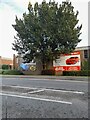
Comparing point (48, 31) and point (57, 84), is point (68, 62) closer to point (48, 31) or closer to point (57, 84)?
point (48, 31)

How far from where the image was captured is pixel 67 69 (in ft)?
121

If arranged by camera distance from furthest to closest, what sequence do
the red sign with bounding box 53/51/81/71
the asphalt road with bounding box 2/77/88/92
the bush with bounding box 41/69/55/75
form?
the bush with bounding box 41/69/55/75
the red sign with bounding box 53/51/81/71
the asphalt road with bounding box 2/77/88/92

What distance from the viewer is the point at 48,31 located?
122ft

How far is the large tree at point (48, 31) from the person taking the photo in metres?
36.9

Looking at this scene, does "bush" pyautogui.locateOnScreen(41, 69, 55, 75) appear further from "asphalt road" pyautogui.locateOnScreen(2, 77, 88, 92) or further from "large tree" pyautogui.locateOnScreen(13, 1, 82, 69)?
"asphalt road" pyautogui.locateOnScreen(2, 77, 88, 92)

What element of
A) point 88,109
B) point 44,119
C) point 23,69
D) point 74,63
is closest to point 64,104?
point 88,109

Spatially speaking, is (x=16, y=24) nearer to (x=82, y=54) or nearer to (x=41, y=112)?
(x=82, y=54)

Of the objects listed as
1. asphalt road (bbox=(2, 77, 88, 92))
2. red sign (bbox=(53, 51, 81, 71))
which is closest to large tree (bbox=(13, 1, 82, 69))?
red sign (bbox=(53, 51, 81, 71))

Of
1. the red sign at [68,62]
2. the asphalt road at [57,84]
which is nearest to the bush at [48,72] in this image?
the red sign at [68,62]

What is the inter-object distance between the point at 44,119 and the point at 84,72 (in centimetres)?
2644

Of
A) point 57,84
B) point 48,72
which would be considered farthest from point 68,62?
point 57,84

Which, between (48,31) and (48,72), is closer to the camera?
(48,31)

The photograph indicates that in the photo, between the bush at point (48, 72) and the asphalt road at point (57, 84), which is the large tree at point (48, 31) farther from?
the asphalt road at point (57, 84)

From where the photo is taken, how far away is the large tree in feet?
121
